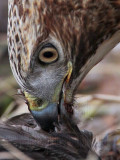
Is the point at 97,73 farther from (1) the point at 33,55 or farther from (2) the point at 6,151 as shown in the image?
(2) the point at 6,151

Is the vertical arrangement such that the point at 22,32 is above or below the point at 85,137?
above

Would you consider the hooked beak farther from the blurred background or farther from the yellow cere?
the blurred background

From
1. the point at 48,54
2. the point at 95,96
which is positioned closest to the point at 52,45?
the point at 48,54

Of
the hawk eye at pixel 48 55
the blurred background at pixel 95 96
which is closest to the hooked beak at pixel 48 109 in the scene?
the hawk eye at pixel 48 55

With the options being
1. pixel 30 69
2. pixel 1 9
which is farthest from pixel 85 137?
pixel 1 9

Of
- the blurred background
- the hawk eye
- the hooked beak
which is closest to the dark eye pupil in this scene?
the hawk eye

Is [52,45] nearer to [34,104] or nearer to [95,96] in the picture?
[34,104]

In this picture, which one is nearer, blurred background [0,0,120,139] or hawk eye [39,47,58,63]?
hawk eye [39,47,58,63]
